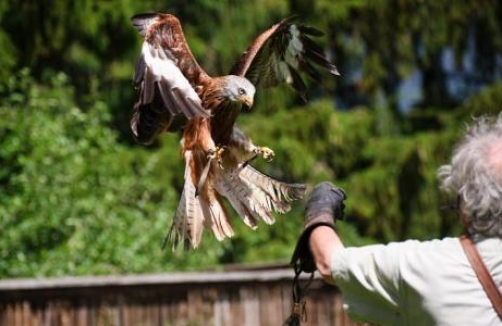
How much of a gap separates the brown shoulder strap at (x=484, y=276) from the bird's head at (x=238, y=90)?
6.08ft

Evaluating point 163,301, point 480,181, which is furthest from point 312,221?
point 163,301

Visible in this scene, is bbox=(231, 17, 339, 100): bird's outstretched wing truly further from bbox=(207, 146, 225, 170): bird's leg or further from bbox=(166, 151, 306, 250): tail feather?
bbox=(166, 151, 306, 250): tail feather

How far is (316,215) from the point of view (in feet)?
12.5

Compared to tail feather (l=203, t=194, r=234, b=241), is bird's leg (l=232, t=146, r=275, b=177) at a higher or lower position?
higher

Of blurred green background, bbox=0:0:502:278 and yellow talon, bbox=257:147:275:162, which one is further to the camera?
blurred green background, bbox=0:0:502:278

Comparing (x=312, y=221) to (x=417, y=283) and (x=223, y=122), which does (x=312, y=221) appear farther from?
(x=223, y=122)

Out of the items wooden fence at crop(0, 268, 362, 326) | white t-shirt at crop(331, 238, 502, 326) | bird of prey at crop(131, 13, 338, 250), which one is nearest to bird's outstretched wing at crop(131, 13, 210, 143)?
bird of prey at crop(131, 13, 338, 250)

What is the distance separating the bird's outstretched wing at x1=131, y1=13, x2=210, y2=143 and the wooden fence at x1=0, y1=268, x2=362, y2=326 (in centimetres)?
425

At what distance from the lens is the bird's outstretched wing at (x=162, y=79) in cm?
479

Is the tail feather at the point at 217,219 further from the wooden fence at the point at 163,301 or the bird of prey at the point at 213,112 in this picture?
the wooden fence at the point at 163,301

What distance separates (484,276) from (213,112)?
2.02 meters

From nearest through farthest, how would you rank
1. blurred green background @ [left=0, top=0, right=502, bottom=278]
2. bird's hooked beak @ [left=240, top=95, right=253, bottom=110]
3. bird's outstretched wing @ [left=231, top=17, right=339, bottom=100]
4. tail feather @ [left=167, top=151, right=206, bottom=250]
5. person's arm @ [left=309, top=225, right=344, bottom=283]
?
person's arm @ [left=309, top=225, right=344, bottom=283], tail feather @ [left=167, top=151, right=206, bottom=250], bird's hooked beak @ [left=240, top=95, right=253, bottom=110], bird's outstretched wing @ [left=231, top=17, right=339, bottom=100], blurred green background @ [left=0, top=0, right=502, bottom=278]

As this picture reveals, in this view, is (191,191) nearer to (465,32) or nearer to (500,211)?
(500,211)

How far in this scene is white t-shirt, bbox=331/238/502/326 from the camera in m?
3.50
